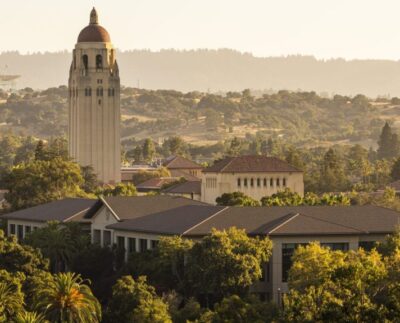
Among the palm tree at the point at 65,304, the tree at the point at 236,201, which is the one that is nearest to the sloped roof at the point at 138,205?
the tree at the point at 236,201

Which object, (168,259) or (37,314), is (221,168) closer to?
(168,259)

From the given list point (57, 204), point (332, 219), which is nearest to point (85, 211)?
point (57, 204)

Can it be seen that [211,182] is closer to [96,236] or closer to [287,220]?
[96,236]

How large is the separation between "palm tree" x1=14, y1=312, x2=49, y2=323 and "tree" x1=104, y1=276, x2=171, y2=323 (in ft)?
22.9

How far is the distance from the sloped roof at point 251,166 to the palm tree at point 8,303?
79628mm

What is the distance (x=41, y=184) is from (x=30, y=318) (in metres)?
89.1

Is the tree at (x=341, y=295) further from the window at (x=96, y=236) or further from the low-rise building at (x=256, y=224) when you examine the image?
the window at (x=96, y=236)

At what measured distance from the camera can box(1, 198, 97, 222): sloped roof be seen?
120 metres

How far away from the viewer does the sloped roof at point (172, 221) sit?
100750 millimetres

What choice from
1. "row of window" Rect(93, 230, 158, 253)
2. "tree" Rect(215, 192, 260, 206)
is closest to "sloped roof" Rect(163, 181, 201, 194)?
"tree" Rect(215, 192, 260, 206)

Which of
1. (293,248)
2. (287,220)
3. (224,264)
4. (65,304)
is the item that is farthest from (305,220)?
(65,304)

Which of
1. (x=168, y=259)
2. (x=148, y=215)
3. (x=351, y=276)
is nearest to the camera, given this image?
(x=351, y=276)

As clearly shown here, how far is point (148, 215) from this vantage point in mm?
110875

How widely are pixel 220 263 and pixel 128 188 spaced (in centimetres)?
6812
